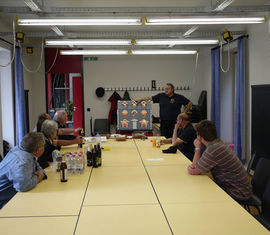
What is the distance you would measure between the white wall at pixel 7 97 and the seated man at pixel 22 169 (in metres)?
5.18

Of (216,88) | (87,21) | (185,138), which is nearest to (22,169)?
(87,21)

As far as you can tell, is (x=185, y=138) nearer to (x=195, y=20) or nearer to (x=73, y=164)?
(x=195, y=20)

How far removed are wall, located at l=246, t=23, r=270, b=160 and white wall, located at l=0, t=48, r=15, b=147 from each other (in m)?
5.56

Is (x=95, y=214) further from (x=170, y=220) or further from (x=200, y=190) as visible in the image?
(x=200, y=190)

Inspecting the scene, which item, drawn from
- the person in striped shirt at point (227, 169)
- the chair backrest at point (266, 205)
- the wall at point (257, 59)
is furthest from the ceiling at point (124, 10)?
the chair backrest at point (266, 205)

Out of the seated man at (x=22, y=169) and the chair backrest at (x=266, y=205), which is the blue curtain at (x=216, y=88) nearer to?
the chair backrest at (x=266, y=205)

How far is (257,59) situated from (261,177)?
3.57 m

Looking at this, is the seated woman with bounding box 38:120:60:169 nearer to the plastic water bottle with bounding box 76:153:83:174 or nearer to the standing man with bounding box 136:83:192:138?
the plastic water bottle with bounding box 76:153:83:174

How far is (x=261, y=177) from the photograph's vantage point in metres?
3.18

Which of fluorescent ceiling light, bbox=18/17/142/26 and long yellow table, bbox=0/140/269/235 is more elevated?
fluorescent ceiling light, bbox=18/17/142/26

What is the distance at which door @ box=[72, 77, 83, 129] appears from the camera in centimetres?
991

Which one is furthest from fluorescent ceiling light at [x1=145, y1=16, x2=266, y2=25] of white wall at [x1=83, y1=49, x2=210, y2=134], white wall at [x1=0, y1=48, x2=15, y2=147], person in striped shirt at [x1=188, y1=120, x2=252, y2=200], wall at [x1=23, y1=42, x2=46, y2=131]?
wall at [x1=23, y1=42, x2=46, y2=131]

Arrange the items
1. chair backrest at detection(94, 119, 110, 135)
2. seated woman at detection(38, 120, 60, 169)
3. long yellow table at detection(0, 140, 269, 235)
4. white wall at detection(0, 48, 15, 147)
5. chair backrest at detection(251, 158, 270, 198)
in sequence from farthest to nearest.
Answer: chair backrest at detection(94, 119, 110, 135)
white wall at detection(0, 48, 15, 147)
seated woman at detection(38, 120, 60, 169)
chair backrest at detection(251, 158, 270, 198)
long yellow table at detection(0, 140, 269, 235)

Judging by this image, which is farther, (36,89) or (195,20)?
(36,89)
